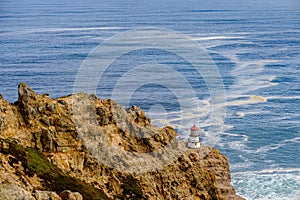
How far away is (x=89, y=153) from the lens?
1522 inches

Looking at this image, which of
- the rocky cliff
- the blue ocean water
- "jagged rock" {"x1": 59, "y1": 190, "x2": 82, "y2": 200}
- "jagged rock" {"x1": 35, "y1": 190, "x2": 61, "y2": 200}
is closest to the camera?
"jagged rock" {"x1": 35, "y1": 190, "x2": 61, "y2": 200}

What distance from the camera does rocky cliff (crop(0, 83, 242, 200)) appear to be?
3408 centimetres

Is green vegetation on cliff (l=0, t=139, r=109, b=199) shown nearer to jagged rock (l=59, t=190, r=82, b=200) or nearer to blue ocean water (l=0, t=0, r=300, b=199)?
jagged rock (l=59, t=190, r=82, b=200)

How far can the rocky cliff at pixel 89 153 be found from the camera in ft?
112

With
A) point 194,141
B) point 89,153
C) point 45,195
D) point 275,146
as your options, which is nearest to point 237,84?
point 275,146

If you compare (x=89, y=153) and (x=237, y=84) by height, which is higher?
(x=237, y=84)

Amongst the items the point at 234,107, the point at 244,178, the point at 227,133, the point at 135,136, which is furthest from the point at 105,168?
the point at 234,107

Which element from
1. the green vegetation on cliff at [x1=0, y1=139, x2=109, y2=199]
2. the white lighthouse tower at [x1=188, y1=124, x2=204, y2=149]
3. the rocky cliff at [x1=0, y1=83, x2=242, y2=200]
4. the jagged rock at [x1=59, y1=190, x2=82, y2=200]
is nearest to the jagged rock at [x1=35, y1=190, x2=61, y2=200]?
the rocky cliff at [x1=0, y1=83, x2=242, y2=200]

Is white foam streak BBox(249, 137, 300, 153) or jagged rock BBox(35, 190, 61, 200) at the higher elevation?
white foam streak BBox(249, 137, 300, 153)

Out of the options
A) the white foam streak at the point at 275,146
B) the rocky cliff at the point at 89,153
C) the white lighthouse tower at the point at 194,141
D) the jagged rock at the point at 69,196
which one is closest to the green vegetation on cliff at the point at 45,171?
the rocky cliff at the point at 89,153

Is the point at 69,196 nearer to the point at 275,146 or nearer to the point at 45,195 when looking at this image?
the point at 45,195

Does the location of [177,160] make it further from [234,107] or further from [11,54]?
[11,54]

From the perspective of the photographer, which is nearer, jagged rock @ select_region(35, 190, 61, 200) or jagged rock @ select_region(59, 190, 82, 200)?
jagged rock @ select_region(35, 190, 61, 200)

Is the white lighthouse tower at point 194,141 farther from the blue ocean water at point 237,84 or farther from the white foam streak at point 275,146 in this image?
the white foam streak at point 275,146
